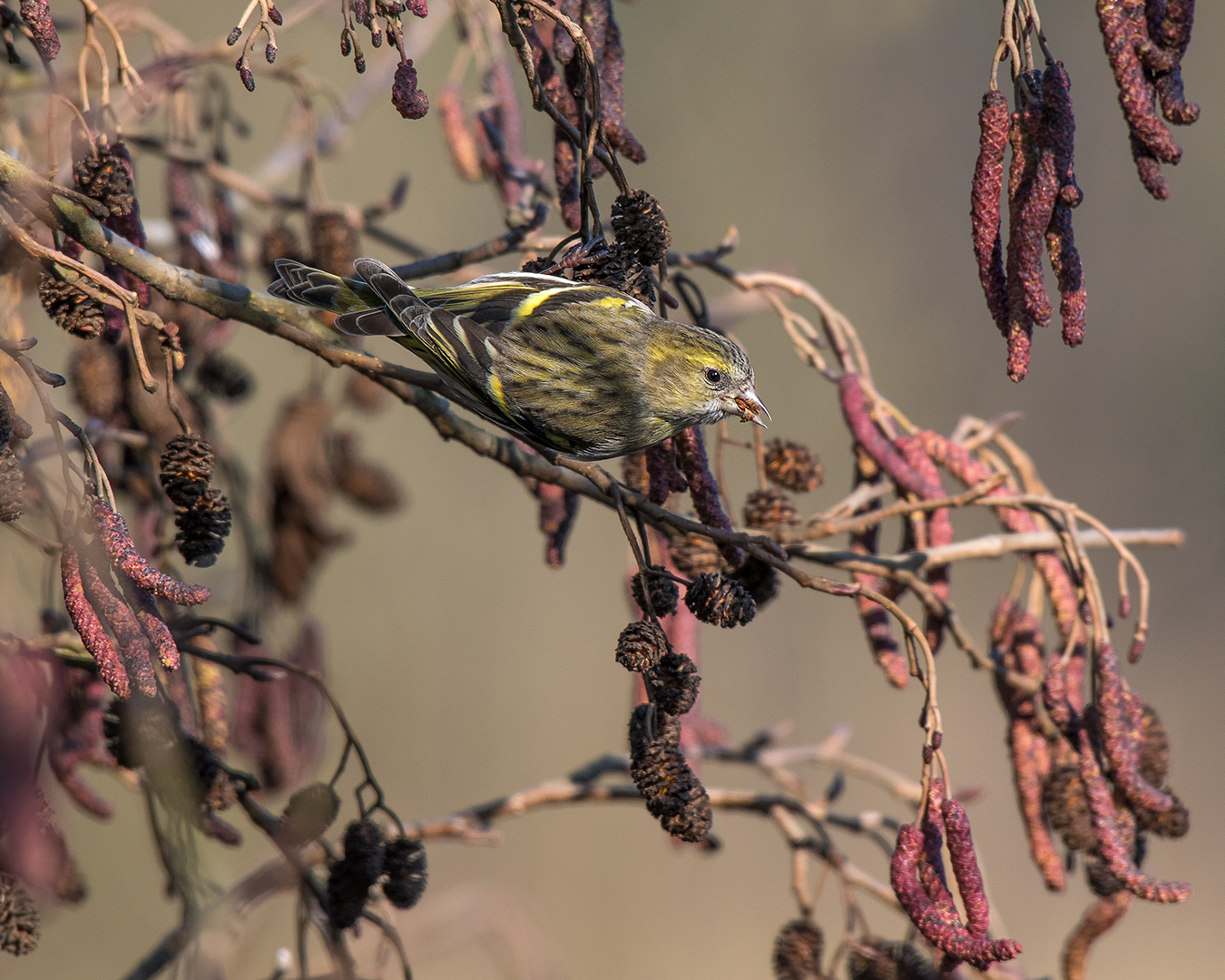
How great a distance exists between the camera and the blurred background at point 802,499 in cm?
659

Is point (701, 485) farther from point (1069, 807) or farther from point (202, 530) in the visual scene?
point (1069, 807)

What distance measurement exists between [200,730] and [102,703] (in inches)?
9.8

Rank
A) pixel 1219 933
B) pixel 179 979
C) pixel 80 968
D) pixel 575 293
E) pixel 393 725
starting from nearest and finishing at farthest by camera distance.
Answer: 1. pixel 179 979
2. pixel 575 293
3. pixel 80 968
4. pixel 1219 933
5. pixel 393 725

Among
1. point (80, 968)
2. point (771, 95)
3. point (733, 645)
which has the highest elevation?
point (771, 95)

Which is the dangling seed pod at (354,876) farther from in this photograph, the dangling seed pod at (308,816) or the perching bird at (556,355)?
the perching bird at (556,355)

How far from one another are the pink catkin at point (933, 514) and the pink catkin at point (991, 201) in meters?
0.62

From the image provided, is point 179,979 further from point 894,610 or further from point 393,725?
point 393,725

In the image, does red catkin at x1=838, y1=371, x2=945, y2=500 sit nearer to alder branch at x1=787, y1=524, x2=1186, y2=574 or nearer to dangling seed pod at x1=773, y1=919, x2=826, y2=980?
alder branch at x1=787, y1=524, x2=1186, y2=574

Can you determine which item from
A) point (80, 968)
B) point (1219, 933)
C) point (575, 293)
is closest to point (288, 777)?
point (575, 293)

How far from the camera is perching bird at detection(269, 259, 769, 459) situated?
215cm

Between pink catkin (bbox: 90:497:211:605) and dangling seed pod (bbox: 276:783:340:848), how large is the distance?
22.3 inches

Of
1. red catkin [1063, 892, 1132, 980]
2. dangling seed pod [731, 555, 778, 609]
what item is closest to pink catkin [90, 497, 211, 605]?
dangling seed pod [731, 555, 778, 609]

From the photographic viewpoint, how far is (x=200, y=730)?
6.74 feet

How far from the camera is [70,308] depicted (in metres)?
1.65
